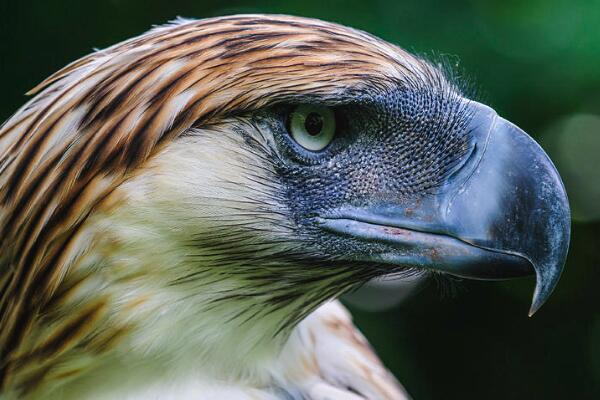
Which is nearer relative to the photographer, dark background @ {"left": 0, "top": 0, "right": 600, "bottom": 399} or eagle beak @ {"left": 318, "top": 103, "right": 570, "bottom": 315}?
eagle beak @ {"left": 318, "top": 103, "right": 570, "bottom": 315}

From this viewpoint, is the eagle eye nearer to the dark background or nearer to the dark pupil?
the dark pupil

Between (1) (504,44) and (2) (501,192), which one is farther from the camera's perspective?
(1) (504,44)

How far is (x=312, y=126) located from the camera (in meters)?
1.97

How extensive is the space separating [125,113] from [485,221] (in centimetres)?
80

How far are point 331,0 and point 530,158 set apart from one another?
1776mm

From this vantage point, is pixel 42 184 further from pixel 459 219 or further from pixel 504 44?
pixel 504 44

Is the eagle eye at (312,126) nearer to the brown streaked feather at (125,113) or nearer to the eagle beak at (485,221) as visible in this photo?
the brown streaked feather at (125,113)

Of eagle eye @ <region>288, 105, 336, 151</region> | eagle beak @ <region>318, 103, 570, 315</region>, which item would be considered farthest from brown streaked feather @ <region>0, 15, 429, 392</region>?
eagle beak @ <region>318, 103, 570, 315</region>

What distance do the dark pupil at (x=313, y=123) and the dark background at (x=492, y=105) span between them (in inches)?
43.7

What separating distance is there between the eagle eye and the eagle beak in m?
0.16

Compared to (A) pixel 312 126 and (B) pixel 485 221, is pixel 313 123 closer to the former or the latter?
(A) pixel 312 126

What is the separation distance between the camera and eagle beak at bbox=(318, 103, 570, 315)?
6.28 feet

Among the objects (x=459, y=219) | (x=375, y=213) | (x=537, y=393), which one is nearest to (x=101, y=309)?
(x=375, y=213)

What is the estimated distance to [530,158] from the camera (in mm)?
2000
